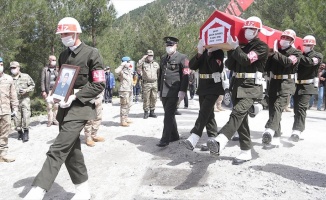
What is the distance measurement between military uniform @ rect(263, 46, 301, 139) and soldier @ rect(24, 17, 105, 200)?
3338 mm

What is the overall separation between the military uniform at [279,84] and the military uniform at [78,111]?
333 cm

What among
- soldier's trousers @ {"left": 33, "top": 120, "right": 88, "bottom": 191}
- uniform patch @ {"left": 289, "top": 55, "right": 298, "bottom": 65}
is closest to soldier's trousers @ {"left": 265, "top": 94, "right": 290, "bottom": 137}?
uniform patch @ {"left": 289, "top": 55, "right": 298, "bottom": 65}

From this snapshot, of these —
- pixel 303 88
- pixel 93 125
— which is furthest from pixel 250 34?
pixel 93 125

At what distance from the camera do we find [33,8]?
13711 mm

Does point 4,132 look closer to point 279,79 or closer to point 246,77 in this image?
point 246,77

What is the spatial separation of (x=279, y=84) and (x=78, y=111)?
3934 millimetres

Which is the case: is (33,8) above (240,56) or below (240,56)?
above

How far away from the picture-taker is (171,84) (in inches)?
248

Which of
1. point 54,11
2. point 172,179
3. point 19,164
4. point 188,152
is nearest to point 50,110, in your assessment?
point 19,164

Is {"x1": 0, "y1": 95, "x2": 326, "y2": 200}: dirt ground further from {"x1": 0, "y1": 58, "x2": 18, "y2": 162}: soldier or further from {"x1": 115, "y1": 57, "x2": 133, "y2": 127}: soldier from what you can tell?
{"x1": 115, "y1": 57, "x2": 133, "y2": 127}: soldier

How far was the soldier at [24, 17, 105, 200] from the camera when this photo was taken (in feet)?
11.9

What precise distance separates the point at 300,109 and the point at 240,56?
9.27ft

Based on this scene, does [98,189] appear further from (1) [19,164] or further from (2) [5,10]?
(2) [5,10]

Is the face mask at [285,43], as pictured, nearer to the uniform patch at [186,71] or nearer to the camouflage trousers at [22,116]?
the uniform patch at [186,71]
